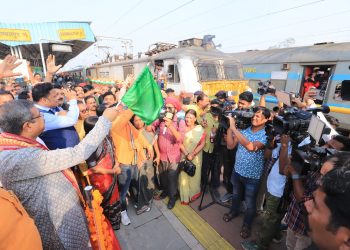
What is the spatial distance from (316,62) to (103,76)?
1388 centimetres

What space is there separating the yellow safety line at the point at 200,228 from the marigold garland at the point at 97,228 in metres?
1.12

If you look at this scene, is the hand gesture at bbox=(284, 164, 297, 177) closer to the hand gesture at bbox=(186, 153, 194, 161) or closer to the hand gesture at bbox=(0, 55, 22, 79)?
the hand gesture at bbox=(186, 153, 194, 161)

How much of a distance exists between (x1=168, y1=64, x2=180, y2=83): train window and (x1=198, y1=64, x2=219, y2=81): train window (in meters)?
0.89

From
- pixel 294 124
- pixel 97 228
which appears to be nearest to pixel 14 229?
pixel 97 228

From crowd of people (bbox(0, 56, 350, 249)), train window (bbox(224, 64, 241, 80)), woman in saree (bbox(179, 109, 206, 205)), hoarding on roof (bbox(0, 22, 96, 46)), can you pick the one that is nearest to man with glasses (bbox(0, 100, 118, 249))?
crowd of people (bbox(0, 56, 350, 249))

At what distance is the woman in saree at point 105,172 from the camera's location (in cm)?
224

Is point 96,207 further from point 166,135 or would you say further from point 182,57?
point 182,57

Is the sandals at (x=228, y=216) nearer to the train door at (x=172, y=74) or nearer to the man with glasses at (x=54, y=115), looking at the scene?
the man with glasses at (x=54, y=115)

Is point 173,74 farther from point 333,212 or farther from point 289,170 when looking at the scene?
point 333,212

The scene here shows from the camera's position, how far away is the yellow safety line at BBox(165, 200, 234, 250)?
2496mm

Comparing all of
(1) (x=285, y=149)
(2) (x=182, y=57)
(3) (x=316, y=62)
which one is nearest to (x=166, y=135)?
(1) (x=285, y=149)

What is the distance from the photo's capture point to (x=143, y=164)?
3047 millimetres

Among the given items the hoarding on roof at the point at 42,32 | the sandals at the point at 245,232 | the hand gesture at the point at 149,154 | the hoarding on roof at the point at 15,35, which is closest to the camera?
the sandals at the point at 245,232

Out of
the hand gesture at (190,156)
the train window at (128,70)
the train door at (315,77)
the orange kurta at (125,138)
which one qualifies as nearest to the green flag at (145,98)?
the orange kurta at (125,138)
